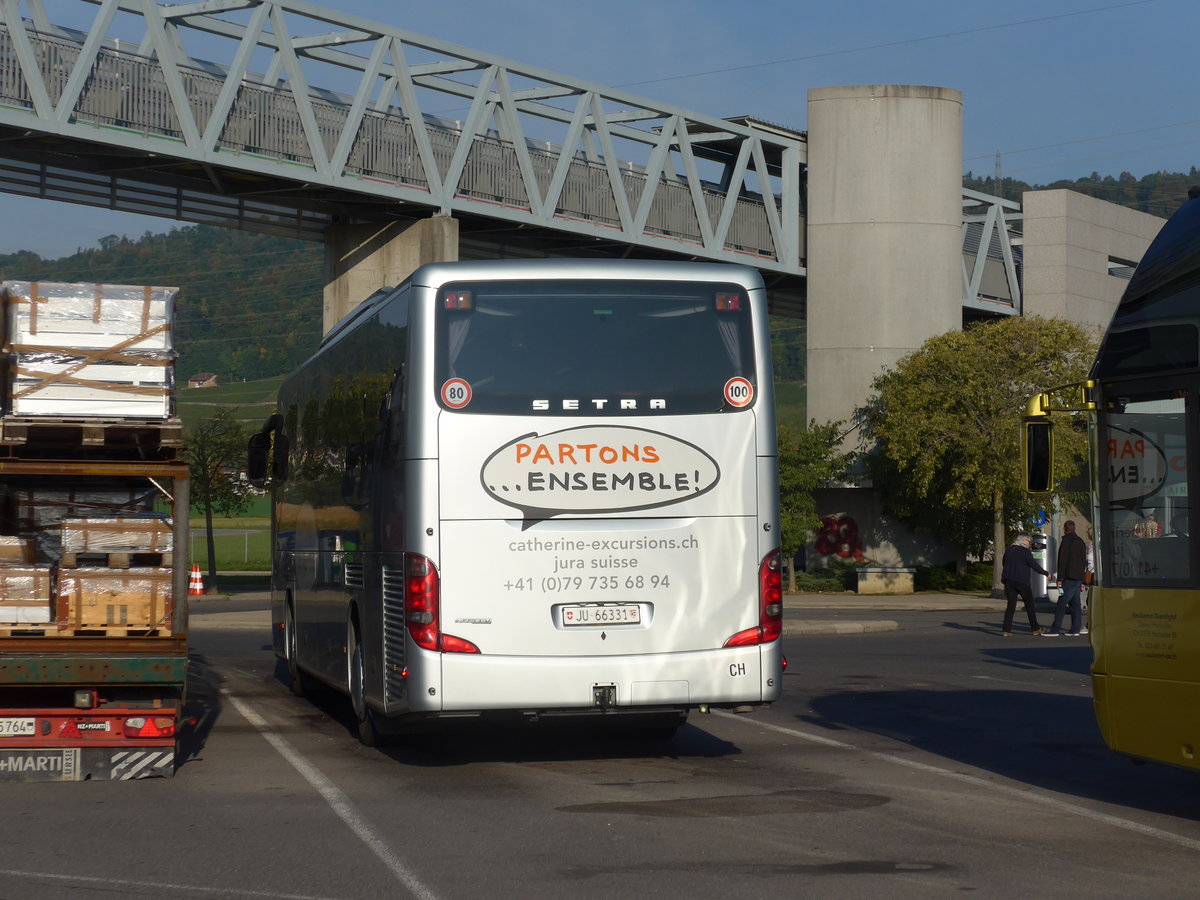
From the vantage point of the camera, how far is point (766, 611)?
10609 mm

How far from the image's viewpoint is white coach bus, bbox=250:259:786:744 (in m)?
10.2

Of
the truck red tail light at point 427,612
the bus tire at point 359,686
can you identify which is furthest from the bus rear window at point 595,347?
the bus tire at point 359,686

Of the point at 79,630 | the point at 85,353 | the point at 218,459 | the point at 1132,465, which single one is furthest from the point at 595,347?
the point at 218,459

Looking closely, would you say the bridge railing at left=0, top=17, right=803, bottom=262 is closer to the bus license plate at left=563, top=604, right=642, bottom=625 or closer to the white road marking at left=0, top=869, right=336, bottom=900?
the bus license plate at left=563, top=604, right=642, bottom=625

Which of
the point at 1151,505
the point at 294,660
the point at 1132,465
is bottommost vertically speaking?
the point at 294,660

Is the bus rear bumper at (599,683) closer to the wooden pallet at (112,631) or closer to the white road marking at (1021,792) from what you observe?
the white road marking at (1021,792)

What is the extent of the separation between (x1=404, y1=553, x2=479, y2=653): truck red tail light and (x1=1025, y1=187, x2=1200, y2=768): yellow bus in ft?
13.2

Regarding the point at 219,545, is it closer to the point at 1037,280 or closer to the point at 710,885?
the point at 1037,280

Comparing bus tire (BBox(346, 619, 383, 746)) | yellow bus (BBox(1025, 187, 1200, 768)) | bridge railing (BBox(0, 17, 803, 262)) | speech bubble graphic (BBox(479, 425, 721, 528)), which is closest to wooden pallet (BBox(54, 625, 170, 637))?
bus tire (BBox(346, 619, 383, 746))

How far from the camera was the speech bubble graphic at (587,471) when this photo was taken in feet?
33.7

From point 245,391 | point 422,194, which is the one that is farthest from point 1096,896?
point 245,391

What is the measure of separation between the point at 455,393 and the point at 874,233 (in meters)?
42.0

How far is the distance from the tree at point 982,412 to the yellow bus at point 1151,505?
3275 cm

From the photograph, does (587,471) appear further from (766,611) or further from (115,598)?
(115,598)
